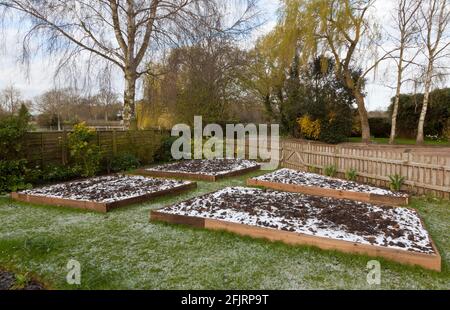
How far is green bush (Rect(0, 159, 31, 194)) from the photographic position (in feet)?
23.9

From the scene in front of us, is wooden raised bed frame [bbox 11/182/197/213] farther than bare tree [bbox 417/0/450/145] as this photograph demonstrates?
No

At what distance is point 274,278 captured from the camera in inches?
129

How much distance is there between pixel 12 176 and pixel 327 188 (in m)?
7.33

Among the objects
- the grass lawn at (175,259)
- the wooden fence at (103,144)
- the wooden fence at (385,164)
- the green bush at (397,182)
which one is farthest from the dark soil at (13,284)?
the wooden fence at (385,164)

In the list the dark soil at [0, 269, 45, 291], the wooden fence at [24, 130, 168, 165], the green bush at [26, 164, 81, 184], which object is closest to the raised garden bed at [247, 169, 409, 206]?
the green bush at [26, 164, 81, 184]

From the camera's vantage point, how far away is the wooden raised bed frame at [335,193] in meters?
6.35

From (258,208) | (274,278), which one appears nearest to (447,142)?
(258,208)

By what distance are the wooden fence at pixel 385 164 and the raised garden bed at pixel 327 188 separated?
66 cm

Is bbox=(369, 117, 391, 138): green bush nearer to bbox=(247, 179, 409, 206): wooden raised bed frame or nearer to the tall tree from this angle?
the tall tree

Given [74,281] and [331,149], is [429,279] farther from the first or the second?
[331,149]

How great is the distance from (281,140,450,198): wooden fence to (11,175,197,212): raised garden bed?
4290 mm

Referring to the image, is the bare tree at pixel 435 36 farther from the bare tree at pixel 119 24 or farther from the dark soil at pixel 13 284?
the dark soil at pixel 13 284

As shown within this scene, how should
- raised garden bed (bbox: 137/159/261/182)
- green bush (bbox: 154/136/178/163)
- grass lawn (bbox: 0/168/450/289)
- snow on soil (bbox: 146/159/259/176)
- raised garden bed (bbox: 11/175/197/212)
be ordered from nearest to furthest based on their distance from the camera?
grass lawn (bbox: 0/168/450/289) < raised garden bed (bbox: 11/175/197/212) < raised garden bed (bbox: 137/159/261/182) < snow on soil (bbox: 146/159/259/176) < green bush (bbox: 154/136/178/163)

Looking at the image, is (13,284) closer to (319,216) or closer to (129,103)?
(319,216)
